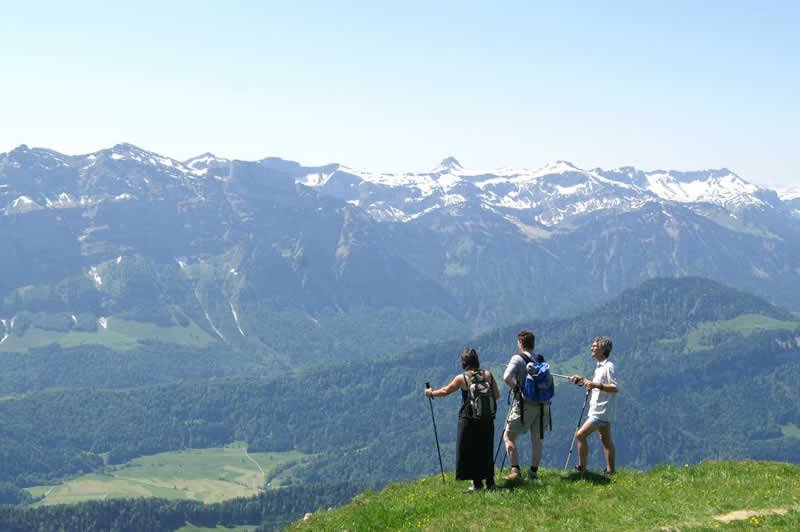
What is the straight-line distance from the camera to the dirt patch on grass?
88.5 feet

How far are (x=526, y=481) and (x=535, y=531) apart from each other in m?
5.50

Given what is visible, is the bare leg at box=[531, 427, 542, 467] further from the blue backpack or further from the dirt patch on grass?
the dirt patch on grass

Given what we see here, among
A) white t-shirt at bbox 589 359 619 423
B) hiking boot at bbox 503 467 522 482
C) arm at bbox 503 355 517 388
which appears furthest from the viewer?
hiking boot at bbox 503 467 522 482

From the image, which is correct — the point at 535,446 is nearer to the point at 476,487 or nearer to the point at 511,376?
the point at 476,487

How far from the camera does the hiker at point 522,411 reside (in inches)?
1225

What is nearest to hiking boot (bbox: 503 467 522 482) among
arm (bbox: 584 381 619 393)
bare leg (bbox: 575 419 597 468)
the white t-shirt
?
bare leg (bbox: 575 419 597 468)

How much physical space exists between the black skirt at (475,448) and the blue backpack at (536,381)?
1.88 metres

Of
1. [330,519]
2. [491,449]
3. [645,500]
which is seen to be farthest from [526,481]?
[330,519]

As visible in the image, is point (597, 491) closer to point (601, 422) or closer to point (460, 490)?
point (601, 422)

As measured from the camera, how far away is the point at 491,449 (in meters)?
31.2

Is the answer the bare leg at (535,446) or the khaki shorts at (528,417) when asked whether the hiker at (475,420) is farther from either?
the bare leg at (535,446)

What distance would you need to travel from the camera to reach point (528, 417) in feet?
104

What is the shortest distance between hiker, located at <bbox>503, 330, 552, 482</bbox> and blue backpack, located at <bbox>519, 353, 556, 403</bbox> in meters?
0.12

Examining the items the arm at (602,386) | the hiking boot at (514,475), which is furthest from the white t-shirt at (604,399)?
the hiking boot at (514,475)
